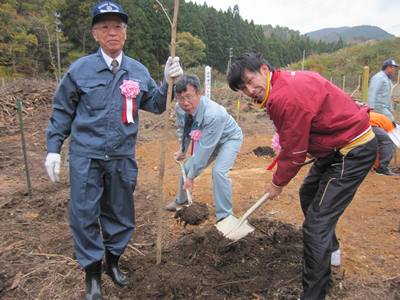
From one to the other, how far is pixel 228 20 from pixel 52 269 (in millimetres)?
60492

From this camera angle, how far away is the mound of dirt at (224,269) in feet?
8.92

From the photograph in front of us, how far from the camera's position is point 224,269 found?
3037 mm

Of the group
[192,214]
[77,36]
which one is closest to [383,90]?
[192,214]

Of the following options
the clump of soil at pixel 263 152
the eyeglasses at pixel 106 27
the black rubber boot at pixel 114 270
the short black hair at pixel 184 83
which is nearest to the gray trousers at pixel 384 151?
the clump of soil at pixel 263 152

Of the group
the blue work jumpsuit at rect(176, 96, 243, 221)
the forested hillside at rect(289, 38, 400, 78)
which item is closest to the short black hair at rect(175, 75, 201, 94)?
the blue work jumpsuit at rect(176, 96, 243, 221)

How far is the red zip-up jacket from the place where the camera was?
2242 millimetres

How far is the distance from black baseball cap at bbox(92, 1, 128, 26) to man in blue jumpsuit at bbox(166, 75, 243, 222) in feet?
3.65

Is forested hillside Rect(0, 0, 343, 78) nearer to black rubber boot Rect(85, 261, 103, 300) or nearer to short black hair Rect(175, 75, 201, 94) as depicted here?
short black hair Rect(175, 75, 201, 94)

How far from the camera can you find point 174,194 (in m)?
5.24

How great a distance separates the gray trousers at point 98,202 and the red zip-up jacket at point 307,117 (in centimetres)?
110

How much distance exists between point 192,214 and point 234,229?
999mm

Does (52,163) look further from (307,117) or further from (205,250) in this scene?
(307,117)

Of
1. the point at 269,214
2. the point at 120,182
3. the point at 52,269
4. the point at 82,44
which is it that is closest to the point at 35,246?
the point at 52,269

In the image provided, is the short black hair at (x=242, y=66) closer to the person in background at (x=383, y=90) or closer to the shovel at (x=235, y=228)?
the shovel at (x=235, y=228)
